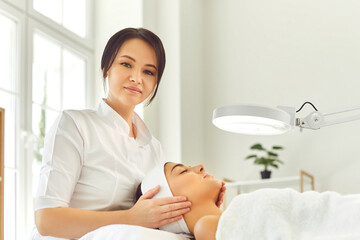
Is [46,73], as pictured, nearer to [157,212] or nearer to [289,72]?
[289,72]

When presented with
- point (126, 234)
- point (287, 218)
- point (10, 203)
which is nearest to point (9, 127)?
point (10, 203)

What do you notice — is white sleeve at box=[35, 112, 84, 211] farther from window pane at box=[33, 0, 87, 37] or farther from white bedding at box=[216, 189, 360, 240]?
window pane at box=[33, 0, 87, 37]

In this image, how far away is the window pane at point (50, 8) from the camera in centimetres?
311

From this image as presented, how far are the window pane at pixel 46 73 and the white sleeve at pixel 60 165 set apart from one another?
1619mm

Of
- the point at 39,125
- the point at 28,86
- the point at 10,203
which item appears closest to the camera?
the point at 10,203

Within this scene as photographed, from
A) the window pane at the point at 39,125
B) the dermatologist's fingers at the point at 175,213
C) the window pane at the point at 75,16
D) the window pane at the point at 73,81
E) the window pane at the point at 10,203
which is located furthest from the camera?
the window pane at the point at 75,16

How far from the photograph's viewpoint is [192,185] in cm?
136

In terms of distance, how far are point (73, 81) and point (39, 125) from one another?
Result: 503 millimetres

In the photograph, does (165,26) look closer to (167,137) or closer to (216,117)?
(167,137)

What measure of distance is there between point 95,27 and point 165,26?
52 centimetres

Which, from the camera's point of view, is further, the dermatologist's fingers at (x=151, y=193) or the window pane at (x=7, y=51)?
the window pane at (x=7, y=51)

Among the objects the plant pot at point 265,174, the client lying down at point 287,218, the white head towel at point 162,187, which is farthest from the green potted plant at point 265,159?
the client lying down at point 287,218

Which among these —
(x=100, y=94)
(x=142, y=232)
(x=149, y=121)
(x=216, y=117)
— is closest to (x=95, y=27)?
(x=100, y=94)

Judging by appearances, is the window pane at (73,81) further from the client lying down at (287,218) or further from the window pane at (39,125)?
the client lying down at (287,218)
